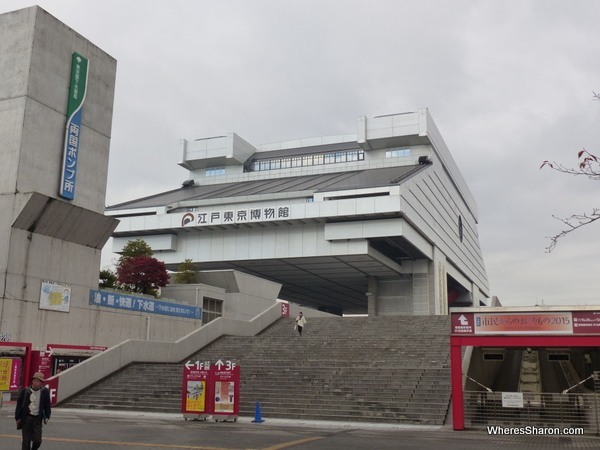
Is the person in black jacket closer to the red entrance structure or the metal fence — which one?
the red entrance structure

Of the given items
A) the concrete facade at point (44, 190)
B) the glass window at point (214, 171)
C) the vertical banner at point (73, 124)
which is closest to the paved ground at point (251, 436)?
the concrete facade at point (44, 190)

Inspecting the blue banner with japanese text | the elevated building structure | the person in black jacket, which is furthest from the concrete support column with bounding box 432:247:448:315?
the person in black jacket

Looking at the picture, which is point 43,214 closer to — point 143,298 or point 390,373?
point 143,298

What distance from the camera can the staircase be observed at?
18953 millimetres

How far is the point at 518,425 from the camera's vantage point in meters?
15.4

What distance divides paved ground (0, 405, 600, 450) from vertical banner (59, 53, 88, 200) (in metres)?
11.8

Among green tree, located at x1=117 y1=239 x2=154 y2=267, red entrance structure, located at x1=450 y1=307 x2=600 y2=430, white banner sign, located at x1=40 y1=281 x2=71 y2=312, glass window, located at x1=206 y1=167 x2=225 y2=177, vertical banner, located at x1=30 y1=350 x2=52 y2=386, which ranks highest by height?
glass window, located at x1=206 y1=167 x2=225 y2=177

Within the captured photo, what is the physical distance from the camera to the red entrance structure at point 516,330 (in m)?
15.5

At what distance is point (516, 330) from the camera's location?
16.0 m

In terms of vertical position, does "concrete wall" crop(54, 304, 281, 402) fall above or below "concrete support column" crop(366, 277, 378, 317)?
below

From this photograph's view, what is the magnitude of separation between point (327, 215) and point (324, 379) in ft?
116

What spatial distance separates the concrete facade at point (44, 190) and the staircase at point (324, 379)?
431 centimetres

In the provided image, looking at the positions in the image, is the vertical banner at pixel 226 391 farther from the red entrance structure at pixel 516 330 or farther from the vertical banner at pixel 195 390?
the red entrance structure at pixel 516 330

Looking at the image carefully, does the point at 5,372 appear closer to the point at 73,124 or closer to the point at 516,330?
the point at 73,124
